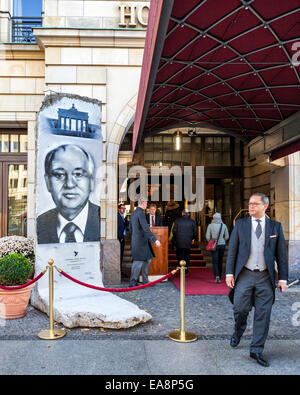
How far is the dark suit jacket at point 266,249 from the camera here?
4.05 m

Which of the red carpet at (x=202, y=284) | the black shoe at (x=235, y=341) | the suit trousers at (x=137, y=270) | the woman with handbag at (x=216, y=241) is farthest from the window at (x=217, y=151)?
the black shoe at (x=235, y=341)

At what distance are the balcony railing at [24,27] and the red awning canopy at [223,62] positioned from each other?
434 cm

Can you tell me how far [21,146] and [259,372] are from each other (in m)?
8.63

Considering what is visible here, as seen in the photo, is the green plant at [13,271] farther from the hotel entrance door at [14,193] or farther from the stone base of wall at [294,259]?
the stone base of wall at [294,259]

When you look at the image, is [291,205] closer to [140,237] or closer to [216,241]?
[216,241]

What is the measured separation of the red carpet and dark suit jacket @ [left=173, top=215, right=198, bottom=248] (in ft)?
3.10

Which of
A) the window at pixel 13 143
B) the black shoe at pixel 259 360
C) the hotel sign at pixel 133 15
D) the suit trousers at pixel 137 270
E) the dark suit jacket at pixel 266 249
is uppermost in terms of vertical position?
the hotel sign at pixel 133 15

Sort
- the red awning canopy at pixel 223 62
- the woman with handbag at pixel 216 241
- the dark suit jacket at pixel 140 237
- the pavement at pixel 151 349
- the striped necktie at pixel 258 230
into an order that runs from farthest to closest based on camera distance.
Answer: the woman with handbag at pixel 216 241
the dark suit jacket at pixel 140 237
the red awning canopy at pixel 223 62
the striped necktie at pixel 258 230
the pavement at pixel 151 349

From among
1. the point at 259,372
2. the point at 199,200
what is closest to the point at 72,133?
the point at 259,372

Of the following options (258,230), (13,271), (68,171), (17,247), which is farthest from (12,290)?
(258,230)

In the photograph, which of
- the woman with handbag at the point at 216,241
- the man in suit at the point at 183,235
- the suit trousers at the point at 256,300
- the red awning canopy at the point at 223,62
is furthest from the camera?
the man in suit at the point at 183,235

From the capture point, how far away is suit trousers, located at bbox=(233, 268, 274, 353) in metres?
3.96
